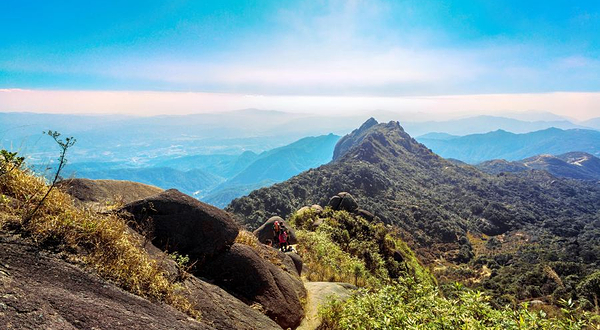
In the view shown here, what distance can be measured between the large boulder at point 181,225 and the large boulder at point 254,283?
391 millimetres

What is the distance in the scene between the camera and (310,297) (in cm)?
992

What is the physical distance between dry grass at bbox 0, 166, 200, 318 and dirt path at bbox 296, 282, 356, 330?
13.1 ft

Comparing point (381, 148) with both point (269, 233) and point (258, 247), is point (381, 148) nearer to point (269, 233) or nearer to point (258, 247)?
point (269, 233)

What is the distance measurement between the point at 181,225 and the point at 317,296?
533cm

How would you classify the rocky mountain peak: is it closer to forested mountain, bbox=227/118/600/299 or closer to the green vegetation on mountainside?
forested mountain, bbox=227/118/600/299

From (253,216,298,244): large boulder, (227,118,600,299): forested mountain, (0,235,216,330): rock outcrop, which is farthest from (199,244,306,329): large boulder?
(227,118,600,299): forested mountain

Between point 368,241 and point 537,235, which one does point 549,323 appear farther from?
point 537,235

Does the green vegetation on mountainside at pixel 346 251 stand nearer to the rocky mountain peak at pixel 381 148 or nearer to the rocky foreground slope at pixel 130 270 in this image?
the rocky foreground slope at pixel 130 270

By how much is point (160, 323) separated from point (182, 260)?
2124mm

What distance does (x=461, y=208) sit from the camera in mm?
121125

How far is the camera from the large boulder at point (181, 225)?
759 cm

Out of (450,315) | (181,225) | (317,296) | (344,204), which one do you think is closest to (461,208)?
(344,204)

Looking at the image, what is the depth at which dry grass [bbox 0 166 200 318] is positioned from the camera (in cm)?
457

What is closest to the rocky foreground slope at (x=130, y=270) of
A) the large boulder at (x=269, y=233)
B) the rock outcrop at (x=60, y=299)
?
the rock outcrop at (x=60, y=299)
